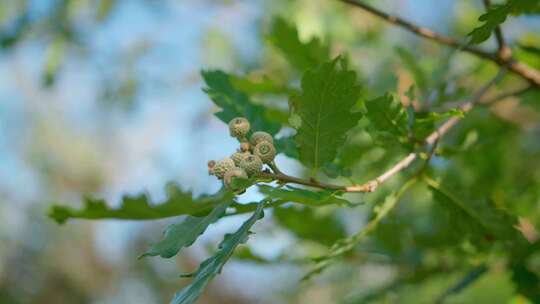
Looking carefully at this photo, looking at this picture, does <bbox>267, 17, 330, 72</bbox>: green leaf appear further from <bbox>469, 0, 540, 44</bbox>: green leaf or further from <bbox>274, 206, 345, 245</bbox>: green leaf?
<bbox>469, 0, 540, 44</bbox>: green leaf

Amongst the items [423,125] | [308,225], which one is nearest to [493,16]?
[423,125]

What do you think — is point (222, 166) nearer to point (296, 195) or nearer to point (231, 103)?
point (296, 195)

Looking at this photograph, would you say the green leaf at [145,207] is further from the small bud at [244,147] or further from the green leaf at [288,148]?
the green leaf at [288,148]

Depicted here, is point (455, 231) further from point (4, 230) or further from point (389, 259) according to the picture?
point (4, 230)

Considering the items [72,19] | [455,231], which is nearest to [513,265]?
[455,231]

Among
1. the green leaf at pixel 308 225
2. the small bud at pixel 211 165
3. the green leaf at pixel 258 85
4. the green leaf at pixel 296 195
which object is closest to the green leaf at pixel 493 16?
the green leaf at pixel 296 195

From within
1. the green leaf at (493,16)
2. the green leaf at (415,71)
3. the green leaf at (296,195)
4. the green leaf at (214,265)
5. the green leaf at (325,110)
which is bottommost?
the green leaf at (214,265)
